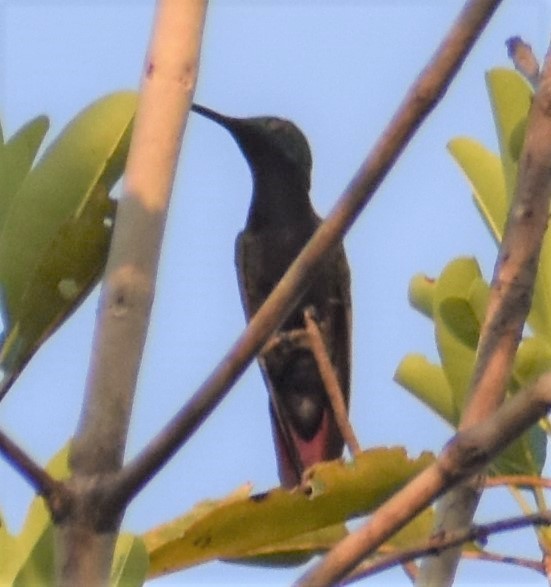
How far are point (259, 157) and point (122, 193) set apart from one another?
9.16 feet

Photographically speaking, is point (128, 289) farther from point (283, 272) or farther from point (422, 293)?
point (283, 272)

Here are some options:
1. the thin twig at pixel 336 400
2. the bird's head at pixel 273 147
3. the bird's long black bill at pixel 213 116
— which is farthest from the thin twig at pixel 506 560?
the bird's head at pixel 273 147

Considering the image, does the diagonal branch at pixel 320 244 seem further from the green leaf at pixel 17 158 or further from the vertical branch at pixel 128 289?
the green leaf at pixel 17 158

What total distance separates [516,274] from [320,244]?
0.25m

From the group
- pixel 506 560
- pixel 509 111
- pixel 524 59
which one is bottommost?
pixel 506 560

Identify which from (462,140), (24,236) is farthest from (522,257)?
(462,140)

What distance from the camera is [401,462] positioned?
1405 millimetres

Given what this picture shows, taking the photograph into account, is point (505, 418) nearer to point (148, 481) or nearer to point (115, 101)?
point (148, 481)

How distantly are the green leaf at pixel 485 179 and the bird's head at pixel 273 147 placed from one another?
1871mm

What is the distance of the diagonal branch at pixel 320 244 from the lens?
1118 mm

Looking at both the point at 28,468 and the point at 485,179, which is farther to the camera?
the point at 485,179

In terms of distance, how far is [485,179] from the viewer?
7.04 feet

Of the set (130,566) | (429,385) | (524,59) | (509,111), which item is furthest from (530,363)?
(130,566)

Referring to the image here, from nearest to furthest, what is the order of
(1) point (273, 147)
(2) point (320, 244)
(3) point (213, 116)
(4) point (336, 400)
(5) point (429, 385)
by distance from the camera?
1. (2) point (320, 244)
2. (4) point (336, 400)
3. (5) point (429, 385)
4. (3) point (213, 116)
5. (1) point (273, 147)
